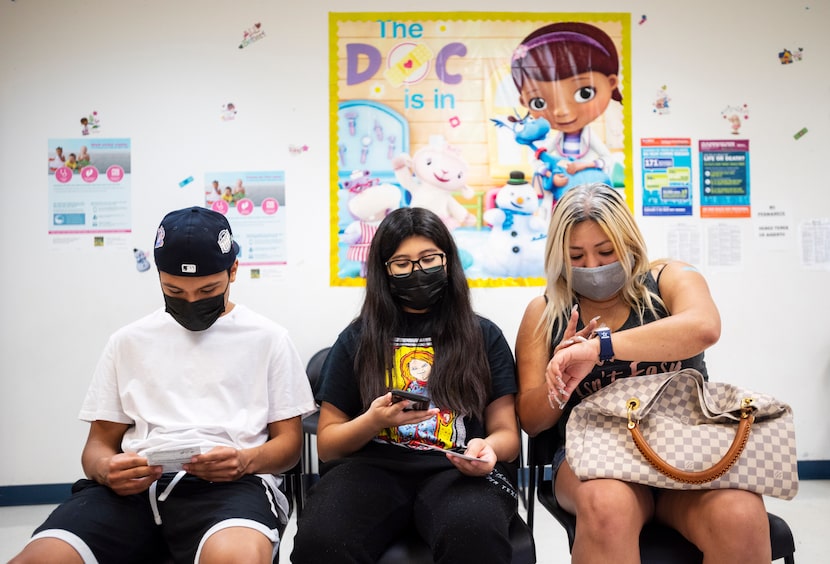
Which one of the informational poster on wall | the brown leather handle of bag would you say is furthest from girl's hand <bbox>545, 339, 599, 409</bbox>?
the informational poster on wall

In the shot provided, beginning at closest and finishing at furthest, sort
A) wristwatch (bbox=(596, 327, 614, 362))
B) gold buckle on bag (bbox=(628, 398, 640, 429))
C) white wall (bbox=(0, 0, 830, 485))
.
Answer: gold buckle on bag (bbox=(628, 398, 640, 429)), wristwatch (bbox=(596, 327, 614, 362)), white wall (bbox=(0, 0, 830, 485))

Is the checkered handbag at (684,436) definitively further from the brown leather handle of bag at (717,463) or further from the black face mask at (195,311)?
the black face mask at (195,311)

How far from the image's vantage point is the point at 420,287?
1.84 meters

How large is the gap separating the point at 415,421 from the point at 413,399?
9 centimetres

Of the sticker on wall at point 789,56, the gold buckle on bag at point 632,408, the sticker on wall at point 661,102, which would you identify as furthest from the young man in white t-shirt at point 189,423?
the sticker on wall at point 789,56

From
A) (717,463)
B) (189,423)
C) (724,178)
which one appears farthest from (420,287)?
(724,178)

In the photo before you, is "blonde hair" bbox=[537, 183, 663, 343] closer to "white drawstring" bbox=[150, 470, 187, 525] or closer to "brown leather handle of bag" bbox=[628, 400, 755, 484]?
"brown leather handle of bag" bbox=[628, 400, 755, 484]

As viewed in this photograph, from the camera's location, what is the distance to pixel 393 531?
1582 millimetres

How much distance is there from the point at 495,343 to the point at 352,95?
222 cm

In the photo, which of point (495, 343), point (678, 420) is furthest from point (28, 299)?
point (678, 420)

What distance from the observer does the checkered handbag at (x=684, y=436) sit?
1468 mm

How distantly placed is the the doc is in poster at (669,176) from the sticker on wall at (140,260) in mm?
2952

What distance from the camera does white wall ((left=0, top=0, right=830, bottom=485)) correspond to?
3.54m

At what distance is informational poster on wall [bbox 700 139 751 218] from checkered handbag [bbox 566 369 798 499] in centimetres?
239
